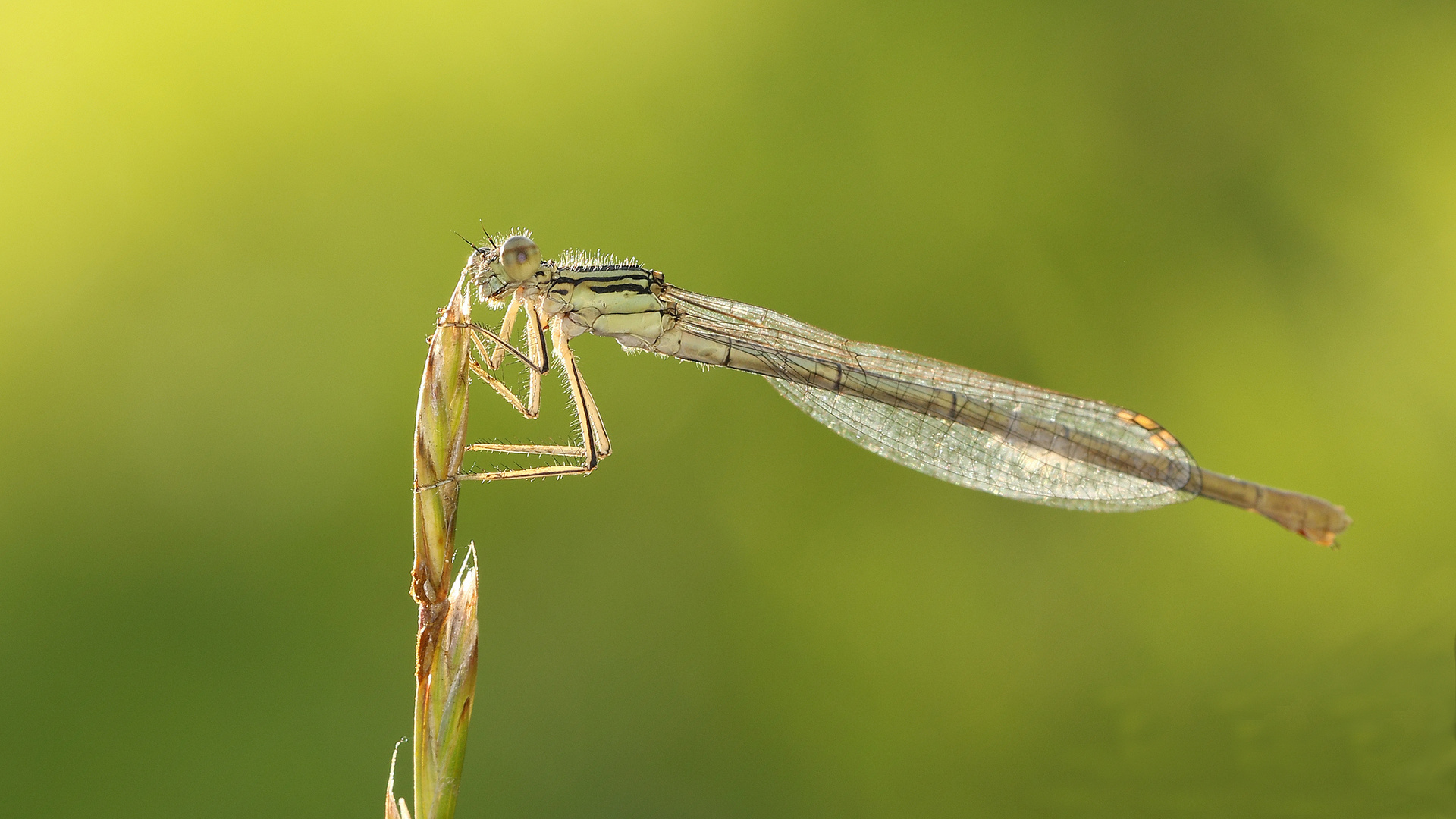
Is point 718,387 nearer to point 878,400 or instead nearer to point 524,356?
point 878,400

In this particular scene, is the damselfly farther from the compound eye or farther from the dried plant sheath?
the dried plant sheath

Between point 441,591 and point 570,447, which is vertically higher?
point 570,447

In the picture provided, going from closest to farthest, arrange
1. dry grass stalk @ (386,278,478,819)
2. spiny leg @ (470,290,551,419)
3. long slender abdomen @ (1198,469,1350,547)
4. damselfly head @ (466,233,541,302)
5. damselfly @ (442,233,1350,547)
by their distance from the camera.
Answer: dry grass stalk @ (386,278,478,819)
spiny leg @ (470,290,551,419)
damselfly head @ (466,233,541,302)
damselfly @ (442,233,1350,547)
long slender abdomen @ (1198,469,1350,547)

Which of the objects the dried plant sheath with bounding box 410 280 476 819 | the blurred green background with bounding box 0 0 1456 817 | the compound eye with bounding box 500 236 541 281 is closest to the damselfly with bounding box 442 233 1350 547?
the compound eye with bounding box 500 236 541 281

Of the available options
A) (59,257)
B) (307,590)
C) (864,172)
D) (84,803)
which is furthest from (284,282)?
(864,172)

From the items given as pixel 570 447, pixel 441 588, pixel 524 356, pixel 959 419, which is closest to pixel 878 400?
pixel 959 419

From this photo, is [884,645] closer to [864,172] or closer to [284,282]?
[864,172]

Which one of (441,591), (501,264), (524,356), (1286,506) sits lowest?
(441,591)
